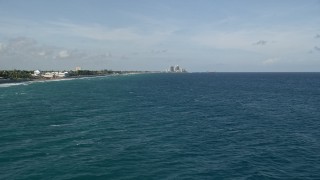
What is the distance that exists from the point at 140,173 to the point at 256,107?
7645 centimetres

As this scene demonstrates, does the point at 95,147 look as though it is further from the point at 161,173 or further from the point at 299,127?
the point at 299,127

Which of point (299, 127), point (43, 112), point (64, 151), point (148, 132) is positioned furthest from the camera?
point (43, 112)

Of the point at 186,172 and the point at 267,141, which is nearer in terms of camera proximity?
the point at 186,172

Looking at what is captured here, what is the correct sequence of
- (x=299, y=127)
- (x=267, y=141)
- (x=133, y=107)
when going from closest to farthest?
(x=267, y=141) < (x=299, y=127) < (x=133, y=107)

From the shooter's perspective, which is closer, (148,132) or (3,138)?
(3,138)

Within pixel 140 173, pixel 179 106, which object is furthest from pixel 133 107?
pixel 140 173

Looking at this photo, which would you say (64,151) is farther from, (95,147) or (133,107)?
(133,107)

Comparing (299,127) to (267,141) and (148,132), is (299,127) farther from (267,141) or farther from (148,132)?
(148,132)

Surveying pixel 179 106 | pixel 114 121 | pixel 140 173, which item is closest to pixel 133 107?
pixel 179 106

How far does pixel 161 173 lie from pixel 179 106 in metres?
71.2

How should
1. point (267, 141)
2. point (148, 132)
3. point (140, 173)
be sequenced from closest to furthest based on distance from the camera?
point (140, 173)
point (267, 141)
point (148, 132)

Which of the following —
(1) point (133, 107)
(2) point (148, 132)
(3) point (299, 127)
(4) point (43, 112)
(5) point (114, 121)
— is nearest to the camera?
(2) point (148, 132)

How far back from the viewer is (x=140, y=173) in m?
45.8

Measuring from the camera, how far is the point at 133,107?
111562mm
